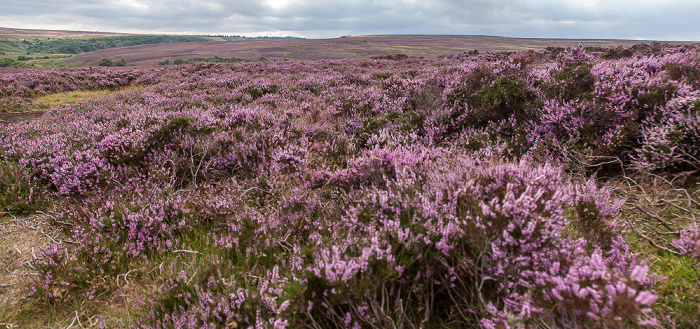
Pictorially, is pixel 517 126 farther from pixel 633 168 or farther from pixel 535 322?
pixel 535 322

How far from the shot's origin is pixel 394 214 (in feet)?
6.23

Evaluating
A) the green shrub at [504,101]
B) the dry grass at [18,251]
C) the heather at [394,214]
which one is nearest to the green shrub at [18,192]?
the heather at [394,214]

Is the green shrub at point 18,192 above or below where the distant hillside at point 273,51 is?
below

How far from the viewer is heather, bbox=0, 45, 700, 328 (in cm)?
147

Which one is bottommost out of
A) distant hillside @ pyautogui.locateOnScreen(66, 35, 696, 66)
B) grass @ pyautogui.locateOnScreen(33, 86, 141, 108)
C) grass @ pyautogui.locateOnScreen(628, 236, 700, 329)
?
grass @ pyautogui.locateOnScreen(628, 236, 700, 329)

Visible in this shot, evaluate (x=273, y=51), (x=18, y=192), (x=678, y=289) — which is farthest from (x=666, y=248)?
(x=273, y=51)

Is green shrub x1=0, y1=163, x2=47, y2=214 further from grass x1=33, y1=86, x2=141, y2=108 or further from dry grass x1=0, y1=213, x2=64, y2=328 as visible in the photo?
grass x1=33, y1=86, x2=141, y2=108

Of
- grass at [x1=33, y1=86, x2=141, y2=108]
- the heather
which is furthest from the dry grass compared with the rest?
grass at [x1=33, y1=86, x2=141, y2=108]

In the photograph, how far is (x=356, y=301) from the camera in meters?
1.60

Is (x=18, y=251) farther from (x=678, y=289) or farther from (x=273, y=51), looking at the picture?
(x=273, y=51)

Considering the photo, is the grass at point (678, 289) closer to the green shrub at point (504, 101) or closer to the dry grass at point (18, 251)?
the green shrub at point (504, 101)

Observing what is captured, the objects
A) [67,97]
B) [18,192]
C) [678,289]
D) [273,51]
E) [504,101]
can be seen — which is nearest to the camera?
[678,289]

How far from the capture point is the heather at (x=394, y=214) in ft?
4.84

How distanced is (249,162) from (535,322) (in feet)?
10.9
